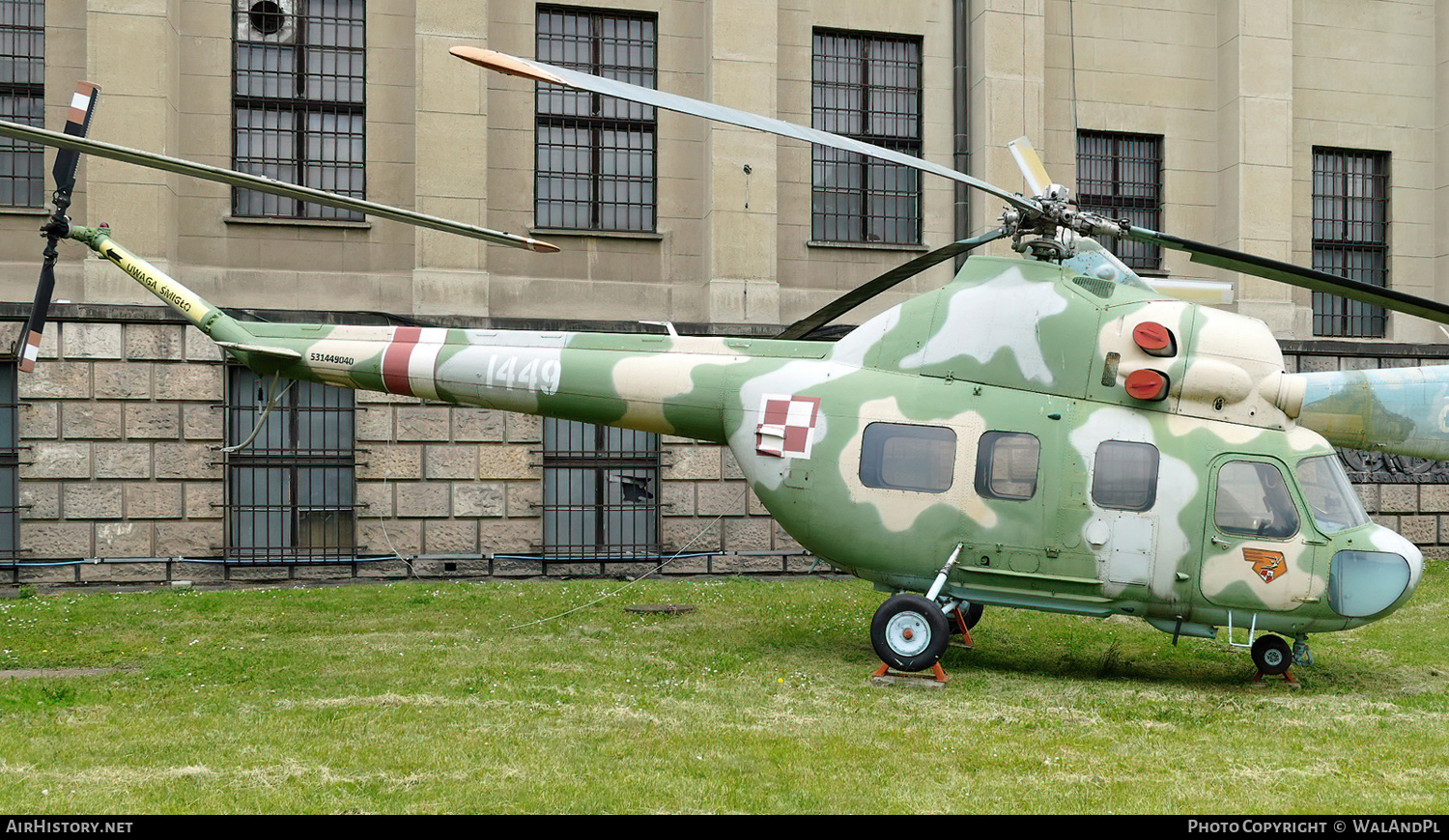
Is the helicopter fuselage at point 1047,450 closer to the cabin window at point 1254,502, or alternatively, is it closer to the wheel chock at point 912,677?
the cabin window at point 1254,502

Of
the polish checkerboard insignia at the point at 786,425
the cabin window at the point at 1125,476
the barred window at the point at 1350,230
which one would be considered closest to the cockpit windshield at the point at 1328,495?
the cabin window at the point at 1125,476

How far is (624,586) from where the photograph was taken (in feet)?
49.4

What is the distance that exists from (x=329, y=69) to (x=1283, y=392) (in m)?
13.7

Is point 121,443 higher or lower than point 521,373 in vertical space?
lower

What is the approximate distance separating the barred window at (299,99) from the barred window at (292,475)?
9.08ft

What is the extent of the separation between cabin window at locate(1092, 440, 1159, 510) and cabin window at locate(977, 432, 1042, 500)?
19.6 inches

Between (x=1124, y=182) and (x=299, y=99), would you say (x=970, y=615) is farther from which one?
(x=299, y=99)

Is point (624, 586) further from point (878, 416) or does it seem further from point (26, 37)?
point (26, 37)

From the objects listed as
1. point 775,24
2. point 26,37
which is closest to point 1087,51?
point 775,24

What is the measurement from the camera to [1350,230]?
20.4 metres

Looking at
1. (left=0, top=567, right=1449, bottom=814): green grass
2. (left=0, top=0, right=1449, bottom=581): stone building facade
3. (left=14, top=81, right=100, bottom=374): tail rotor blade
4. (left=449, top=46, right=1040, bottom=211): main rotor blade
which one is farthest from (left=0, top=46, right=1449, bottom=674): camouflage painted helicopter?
(left=0, top=0, right=1449, bottom=581): stone building facade

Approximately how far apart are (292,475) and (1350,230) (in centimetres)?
1798

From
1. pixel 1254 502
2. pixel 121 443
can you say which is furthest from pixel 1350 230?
pixel 121 443

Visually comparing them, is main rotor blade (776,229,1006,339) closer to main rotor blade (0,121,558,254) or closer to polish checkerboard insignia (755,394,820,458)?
polish checkerboard insignia (755,394,820,458)
